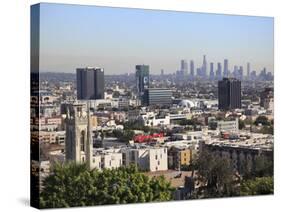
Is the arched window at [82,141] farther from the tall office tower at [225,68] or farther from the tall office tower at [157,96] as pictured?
the tall office tower at [225,68]

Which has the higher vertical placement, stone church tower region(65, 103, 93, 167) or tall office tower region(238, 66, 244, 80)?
tall office tower region(238, 66, 244, 80)

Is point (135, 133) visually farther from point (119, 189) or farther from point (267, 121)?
point (267, 121)

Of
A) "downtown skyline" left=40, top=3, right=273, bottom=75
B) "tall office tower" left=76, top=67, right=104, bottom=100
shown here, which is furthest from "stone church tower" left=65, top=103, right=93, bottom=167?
"downtown skyline" left=40, top=3, right=273, bottom=75

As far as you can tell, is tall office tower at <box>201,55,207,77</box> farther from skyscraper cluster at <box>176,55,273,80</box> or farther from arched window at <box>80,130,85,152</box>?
arched window at <box>80,130,85,152</box>

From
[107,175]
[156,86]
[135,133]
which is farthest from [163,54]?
[107,175]

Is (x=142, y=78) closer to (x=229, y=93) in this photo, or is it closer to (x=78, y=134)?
(x=78, y=134)

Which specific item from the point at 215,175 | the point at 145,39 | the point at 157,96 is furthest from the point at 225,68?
the point at 215,175
